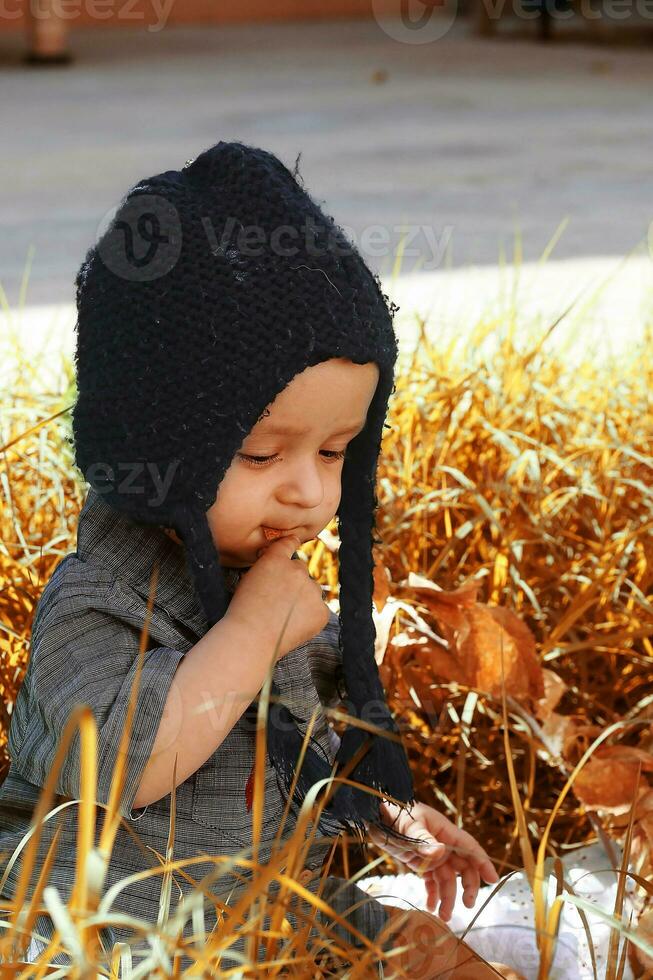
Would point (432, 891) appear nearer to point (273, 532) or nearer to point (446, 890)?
point (446, 890)

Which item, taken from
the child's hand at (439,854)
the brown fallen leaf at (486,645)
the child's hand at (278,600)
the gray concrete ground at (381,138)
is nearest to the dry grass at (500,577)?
the brown fallen leaf at (486,645)

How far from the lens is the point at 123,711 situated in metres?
1.11

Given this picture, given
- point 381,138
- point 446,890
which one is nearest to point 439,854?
point 446,890

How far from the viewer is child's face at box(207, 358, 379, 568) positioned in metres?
1.18

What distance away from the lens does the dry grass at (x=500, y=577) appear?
159 centimetres

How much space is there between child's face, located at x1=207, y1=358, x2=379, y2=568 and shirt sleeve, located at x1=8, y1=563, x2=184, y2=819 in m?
0.12

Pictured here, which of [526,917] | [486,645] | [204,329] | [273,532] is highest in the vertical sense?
[204,329]

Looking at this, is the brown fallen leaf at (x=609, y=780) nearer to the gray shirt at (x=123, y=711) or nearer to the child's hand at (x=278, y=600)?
the gray shirt at (x=123, y=711)

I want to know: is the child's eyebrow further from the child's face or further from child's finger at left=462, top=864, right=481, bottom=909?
child's finger at left=462, top=864, right=481, bottom=909

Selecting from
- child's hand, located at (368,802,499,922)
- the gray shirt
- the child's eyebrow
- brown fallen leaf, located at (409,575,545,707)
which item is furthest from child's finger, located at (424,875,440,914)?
the child's eyebrow

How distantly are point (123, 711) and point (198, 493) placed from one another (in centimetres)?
19

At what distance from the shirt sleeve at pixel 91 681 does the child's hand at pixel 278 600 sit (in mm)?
72

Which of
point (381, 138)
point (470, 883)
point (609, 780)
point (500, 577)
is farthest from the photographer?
point (381, 138)

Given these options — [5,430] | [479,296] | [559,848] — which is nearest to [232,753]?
[559,848]
